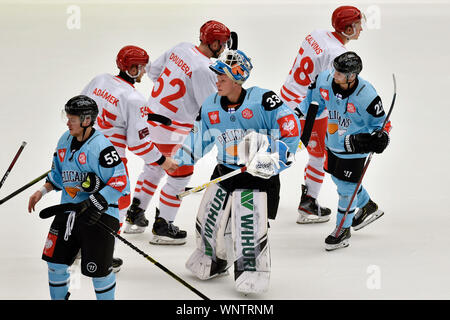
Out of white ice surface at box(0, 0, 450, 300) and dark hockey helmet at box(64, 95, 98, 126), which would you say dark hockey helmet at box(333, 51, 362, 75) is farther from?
dark hockey helmet at box(64, 95, 98, 126)

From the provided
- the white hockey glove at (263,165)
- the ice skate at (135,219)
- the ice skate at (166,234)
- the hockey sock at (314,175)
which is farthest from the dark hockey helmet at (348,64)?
the ice skate at (135,219)

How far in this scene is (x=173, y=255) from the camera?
5195mm

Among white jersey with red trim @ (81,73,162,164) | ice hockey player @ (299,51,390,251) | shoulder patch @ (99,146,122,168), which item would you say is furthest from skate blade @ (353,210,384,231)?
shoulder patch @ (99,146,122,168)

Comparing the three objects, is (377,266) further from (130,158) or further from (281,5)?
(281,5)

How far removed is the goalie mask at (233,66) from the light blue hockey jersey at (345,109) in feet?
3.05

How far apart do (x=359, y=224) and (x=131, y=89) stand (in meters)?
1.93

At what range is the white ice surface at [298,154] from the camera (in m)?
4.68

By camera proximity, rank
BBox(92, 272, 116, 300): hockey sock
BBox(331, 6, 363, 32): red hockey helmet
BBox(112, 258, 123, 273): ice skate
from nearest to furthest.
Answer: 1. BBox(92, 272, 116, 300): hockey sock
2. BBox(112, 258, 123, 273): ice skate
3. BBox(331, 6, 363, 32): red hockey helmet

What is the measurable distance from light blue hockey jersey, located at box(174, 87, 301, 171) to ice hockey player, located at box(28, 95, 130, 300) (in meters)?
A: 0.80

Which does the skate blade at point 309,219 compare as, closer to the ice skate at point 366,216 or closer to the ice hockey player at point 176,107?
the ice skate at point 366,216

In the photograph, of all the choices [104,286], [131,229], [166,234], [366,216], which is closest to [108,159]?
[104,286]

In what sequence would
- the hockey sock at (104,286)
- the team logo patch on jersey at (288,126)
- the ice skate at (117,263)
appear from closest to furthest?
the hockey sock at (104,286) < the team logo patch on jersey at (288,126) < the ice skate at (117,263)

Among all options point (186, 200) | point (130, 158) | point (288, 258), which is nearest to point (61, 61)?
point (130, 158)

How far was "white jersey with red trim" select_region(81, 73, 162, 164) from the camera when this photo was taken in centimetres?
500
